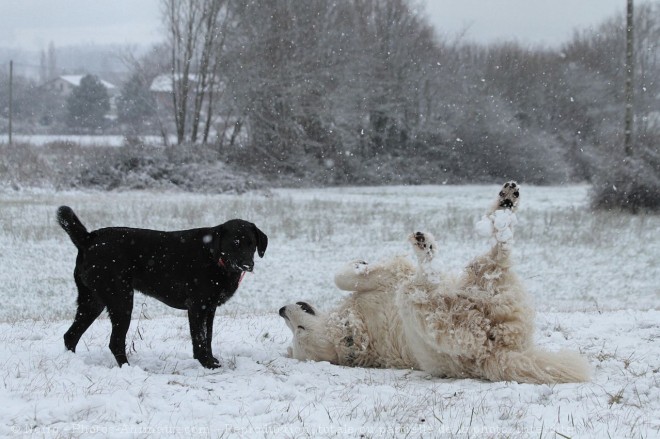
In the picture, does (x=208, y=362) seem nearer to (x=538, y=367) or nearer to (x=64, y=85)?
(x=538, y=367)

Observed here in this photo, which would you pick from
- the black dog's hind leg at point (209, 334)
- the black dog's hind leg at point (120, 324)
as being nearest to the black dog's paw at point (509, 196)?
the black dog's hind leg at point (209, 334)

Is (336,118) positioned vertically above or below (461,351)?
above

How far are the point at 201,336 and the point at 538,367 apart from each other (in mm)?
2336

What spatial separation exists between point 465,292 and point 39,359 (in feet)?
9.76

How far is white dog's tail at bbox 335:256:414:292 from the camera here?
5043 millimetres

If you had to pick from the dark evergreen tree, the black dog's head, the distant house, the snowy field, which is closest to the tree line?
the dark evergreen tree

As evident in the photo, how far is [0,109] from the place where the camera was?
2518 inches

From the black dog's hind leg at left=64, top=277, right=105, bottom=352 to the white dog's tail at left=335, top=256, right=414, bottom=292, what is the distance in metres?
1.90

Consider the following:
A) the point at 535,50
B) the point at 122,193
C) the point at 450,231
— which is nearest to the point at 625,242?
the point at 450,231

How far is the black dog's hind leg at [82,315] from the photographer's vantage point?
15.8 ft

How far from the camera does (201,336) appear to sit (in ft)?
15.2

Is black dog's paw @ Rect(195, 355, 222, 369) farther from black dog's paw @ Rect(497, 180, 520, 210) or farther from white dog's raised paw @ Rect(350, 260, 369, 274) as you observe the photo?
black dog's paw @ Rect(497, 180, 520, 210)

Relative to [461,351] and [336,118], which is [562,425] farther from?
[336,118]

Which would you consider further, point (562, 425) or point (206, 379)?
point (206, 379)
